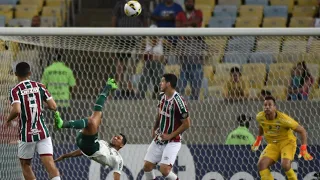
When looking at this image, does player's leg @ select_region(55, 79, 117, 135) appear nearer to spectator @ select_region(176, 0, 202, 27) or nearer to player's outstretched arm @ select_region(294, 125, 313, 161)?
player's outstretched arm @ select_region(294, 125, 313, 161)

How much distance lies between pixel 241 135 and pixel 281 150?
3.52 feet

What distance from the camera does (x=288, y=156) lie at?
15359 mm

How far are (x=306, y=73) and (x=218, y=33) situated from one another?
2484 millimetres

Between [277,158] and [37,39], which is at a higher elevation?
[37,39]

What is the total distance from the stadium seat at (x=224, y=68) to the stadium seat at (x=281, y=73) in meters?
0.56

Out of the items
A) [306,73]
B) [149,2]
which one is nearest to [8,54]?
[306,73]

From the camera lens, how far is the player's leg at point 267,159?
1534cm

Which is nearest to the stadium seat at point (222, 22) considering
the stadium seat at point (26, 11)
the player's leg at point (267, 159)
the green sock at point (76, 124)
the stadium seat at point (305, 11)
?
the stadium seat at point (305, 11)

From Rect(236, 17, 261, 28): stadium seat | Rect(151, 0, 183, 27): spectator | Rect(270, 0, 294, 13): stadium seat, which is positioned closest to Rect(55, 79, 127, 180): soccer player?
Rect(151, 0, 183, 27): spectator

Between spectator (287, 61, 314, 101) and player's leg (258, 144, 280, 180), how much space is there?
1.29m

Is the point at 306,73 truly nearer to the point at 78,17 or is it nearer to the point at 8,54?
the point at 8,54

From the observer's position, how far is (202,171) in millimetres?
16078

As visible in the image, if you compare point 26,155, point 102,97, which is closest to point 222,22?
point 102,97

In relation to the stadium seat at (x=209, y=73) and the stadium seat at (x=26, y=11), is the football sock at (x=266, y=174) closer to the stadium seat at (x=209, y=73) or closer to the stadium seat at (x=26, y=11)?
the stadium seat at (x=209, y=73)
